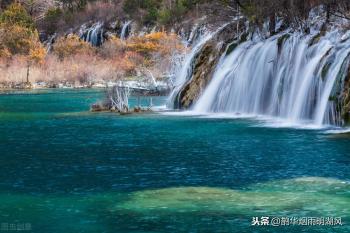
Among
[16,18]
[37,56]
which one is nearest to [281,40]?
[37,56]

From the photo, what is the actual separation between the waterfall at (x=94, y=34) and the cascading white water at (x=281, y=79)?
76.8 m

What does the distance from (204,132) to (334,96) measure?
18.3 ft

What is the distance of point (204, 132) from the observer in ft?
90.8

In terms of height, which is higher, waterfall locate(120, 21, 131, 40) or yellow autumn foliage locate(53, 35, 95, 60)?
waterfall locate(120, 21, 131, 40)

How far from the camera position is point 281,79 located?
112 feet

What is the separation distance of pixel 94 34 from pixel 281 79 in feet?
Answer: 284

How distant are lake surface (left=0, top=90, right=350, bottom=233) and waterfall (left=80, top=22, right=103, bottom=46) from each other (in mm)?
87046

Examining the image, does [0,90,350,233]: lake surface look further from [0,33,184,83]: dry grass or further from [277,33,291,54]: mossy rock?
[0,33,184,83]: dry grass

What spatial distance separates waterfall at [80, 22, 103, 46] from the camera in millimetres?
115575

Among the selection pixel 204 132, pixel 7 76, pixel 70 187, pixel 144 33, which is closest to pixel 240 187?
pixel 70 187

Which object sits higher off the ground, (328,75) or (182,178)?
(328,75)

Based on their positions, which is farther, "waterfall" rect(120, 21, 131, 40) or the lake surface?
"waterfall" rect(120, 21, 131, 40)

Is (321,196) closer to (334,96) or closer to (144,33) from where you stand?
(334,96)

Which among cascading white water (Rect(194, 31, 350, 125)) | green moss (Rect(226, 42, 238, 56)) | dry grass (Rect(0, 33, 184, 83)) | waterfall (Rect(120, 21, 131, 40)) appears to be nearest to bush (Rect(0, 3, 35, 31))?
dry grass (Rect(0, 33, 184, 83))
